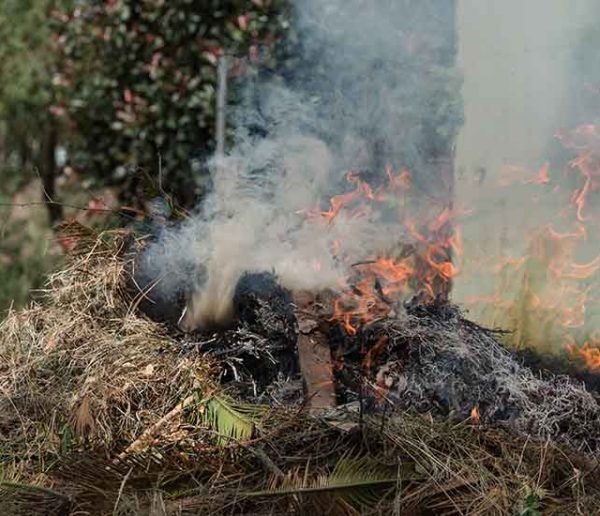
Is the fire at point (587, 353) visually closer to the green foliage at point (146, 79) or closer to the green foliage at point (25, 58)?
the green foliage at point (146, 79)

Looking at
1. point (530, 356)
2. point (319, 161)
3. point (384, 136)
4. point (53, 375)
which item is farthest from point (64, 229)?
point (530, 356)

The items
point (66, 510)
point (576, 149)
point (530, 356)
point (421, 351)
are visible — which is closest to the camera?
point (66, 510)

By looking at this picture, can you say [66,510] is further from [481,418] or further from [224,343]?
[481,418]

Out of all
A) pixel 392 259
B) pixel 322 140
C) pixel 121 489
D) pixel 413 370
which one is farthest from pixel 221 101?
pixel 121 489

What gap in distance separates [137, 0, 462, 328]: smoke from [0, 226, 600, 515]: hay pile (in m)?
0.62

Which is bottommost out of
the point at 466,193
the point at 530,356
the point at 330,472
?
the point at 530,356

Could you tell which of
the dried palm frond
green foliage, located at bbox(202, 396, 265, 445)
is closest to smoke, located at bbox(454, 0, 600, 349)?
green foliage, located at bbox(202, 396, 265, 445)

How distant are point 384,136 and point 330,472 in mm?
3011

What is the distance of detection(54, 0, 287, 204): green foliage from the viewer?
6.74 metres

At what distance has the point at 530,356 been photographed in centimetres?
560

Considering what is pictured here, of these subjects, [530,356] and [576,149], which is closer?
[530,356]

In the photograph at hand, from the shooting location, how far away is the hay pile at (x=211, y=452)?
3512mm

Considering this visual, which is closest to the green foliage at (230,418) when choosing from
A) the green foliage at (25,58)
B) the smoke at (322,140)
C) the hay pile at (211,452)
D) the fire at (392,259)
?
the hay pile at (211,452)

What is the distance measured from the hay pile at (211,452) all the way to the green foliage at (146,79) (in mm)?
2246
